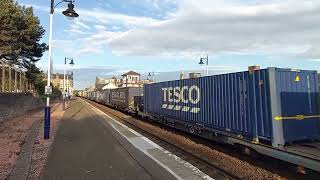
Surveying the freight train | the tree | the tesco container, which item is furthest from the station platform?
the tree

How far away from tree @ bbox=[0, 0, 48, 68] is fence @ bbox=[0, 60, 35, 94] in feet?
5.33

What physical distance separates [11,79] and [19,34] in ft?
13.8

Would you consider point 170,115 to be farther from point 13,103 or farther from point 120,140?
point 13,103

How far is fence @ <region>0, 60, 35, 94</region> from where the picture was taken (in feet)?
96.6

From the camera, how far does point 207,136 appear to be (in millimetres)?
15672

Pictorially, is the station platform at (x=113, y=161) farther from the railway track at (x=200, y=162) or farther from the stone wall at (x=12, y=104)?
→ the stone wall at (x=12, y=104)

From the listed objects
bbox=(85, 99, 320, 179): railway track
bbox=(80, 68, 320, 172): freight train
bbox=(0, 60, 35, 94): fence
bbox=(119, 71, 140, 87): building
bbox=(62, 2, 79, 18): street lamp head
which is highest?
bbox=(119, 71, 140, 87): building

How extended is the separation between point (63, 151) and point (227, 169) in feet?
20.6

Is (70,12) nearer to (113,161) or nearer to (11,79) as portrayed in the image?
(113,161)

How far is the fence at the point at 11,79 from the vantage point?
96.6 feet

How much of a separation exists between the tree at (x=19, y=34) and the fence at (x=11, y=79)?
1625mm

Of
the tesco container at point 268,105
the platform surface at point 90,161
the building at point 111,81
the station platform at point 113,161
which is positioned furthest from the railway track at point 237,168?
the building at point 111,81

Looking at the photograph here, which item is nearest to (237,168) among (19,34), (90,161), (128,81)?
(90,161)

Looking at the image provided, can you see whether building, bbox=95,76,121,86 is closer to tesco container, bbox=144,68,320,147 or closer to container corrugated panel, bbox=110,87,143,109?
container corrugated panel, bbox=110,87,143,109
